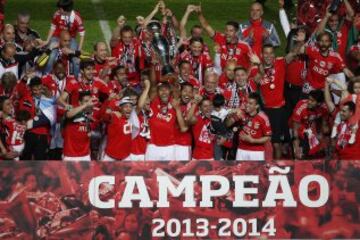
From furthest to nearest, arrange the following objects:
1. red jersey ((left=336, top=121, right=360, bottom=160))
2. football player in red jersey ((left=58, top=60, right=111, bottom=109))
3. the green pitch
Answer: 1. the green pitch
2. football player in red jersey ((left=58, top=60, right=111, bottom=109))
3. red jersey ((left=336, top=121, right=360, bottom=160))

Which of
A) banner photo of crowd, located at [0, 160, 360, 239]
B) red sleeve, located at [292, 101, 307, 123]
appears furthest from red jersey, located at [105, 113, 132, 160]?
red sleeve, located at [292, 101, 307, 123]

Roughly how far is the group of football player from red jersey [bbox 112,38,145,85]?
0.02 m

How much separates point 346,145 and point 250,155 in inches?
48.6

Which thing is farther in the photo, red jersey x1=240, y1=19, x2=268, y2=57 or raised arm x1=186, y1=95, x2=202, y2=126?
red jersey x1=240, y1=19, x2=268, y2=57

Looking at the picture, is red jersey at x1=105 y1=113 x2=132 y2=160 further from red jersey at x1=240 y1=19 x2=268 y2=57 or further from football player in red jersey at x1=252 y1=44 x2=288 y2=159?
red jersey at x1=240 y1=19 x2=268 y2=57

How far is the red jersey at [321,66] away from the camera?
15.2 m

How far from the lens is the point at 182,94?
1399 centimetres

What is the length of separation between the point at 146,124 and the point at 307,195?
2.33 meters

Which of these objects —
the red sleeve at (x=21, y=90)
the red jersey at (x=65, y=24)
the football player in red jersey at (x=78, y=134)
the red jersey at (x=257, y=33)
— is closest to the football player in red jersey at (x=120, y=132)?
the football player in red jersey at (x=78, y=134)

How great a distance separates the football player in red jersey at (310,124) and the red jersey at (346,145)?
2.70 ft

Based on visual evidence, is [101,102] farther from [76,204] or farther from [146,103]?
[76,204]

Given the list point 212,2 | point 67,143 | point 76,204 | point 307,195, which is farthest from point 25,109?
point 212,2

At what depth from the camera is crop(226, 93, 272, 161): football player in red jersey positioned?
1391 cm

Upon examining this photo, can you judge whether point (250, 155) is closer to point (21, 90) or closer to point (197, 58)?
point (197, 58)
